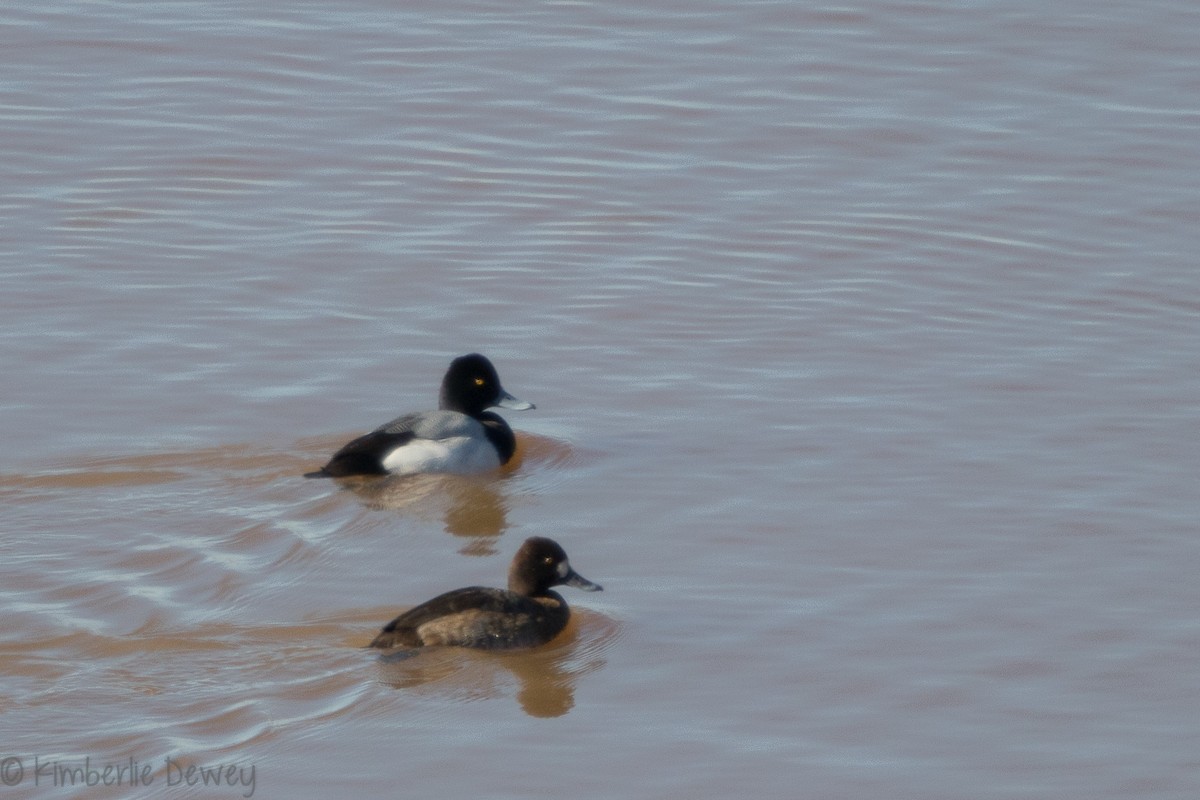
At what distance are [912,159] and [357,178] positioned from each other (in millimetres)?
3757

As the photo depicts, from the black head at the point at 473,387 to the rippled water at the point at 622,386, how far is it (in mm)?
328

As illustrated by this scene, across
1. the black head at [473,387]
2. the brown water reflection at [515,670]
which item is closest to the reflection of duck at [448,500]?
the black head at [473,387]

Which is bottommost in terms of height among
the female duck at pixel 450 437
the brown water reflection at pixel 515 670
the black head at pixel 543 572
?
the brown water reflection at pixel 515 670

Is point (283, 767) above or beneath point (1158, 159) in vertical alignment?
beneath

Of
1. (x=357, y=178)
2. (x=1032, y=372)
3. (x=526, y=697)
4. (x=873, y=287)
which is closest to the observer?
(x=526, y=697)

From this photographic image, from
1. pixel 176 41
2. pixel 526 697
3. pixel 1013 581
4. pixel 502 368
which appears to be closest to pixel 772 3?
pixel 176 41

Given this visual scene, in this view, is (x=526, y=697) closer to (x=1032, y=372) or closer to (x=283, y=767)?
(x=283, y=767)

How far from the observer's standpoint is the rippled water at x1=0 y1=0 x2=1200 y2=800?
674 centimetres

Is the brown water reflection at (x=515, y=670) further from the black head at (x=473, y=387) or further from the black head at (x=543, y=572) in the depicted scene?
the black head at (x=473, y=387)

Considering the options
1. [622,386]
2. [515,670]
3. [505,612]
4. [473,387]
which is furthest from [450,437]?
[515,670]

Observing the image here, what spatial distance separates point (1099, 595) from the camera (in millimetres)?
7754

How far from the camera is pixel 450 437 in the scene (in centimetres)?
940

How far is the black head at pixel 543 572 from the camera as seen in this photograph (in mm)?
7598

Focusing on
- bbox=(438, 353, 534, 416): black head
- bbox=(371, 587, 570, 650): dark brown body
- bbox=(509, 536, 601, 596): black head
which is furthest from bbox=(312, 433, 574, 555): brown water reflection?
bbox=(371, 587, 570, 650): dark brown body
